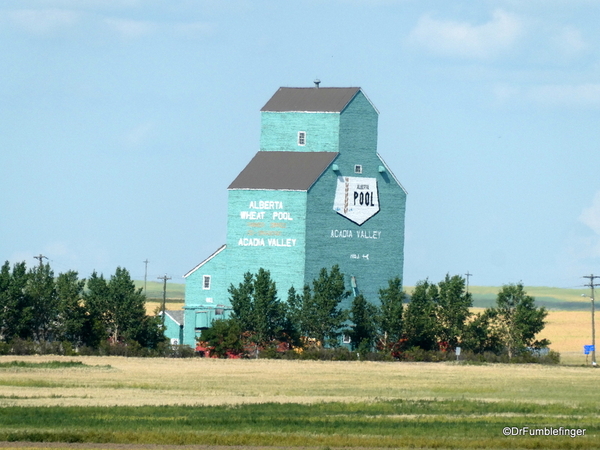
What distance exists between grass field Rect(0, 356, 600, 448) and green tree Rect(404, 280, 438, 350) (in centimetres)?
1304

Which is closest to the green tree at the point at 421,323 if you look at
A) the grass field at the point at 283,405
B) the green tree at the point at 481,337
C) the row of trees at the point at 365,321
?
the row of trees at the point at 365,321

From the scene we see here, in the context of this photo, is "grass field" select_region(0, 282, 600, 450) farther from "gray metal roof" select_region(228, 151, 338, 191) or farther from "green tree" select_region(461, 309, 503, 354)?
"gray metal roof" select_region(228, 151, 338, 191)

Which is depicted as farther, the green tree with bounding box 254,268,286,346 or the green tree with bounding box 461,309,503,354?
the green tree with bounding box 461,309,503,354

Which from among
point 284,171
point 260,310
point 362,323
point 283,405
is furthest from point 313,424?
point 284,171

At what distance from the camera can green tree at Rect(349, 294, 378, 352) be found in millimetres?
101938

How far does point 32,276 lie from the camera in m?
103

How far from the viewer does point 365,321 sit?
102062 millimetres

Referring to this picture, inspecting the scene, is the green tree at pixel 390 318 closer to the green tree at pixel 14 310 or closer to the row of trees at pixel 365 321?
the row of trees at pixel 365 321

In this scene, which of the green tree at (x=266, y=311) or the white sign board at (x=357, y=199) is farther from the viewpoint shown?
the white sign board at (x=357, y=199)

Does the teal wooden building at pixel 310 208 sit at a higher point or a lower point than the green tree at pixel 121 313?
higher

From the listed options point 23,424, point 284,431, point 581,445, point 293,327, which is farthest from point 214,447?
point 293,327

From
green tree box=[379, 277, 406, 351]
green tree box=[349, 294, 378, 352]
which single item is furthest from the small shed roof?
green tree box=[379, 277, 406, 351]

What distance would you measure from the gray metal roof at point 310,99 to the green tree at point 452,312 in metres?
16.2

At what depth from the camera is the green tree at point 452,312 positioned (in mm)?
102938
